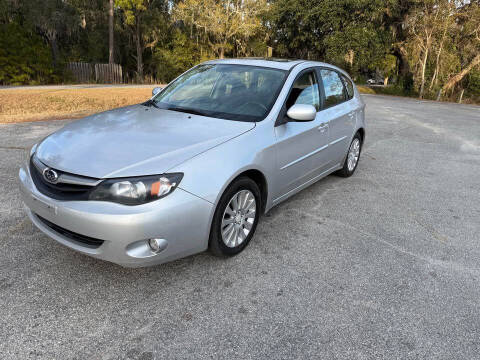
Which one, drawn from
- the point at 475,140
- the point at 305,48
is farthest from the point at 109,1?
the point at 475,140

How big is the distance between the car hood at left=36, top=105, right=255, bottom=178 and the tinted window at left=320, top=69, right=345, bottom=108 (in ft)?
5.56

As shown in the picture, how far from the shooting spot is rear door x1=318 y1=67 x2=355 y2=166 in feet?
15.1

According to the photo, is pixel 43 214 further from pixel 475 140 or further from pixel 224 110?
pixel 475 140

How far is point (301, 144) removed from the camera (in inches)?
156

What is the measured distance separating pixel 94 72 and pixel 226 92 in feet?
83.4

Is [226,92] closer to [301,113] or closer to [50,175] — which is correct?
[301,113]

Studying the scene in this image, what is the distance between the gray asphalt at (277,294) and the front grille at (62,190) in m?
0.70

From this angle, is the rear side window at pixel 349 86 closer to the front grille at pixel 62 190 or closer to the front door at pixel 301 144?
the front door at pixel 301 144

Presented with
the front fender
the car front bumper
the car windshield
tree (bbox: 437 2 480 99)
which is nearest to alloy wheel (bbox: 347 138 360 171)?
the car windshield

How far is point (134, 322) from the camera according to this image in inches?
99.0

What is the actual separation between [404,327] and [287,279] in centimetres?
92

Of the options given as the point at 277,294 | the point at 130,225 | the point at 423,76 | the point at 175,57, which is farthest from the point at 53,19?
the point at 277,294

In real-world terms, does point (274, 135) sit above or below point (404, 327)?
above

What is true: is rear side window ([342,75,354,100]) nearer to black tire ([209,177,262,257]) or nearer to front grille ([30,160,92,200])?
black tire ([209,177,262,257])
